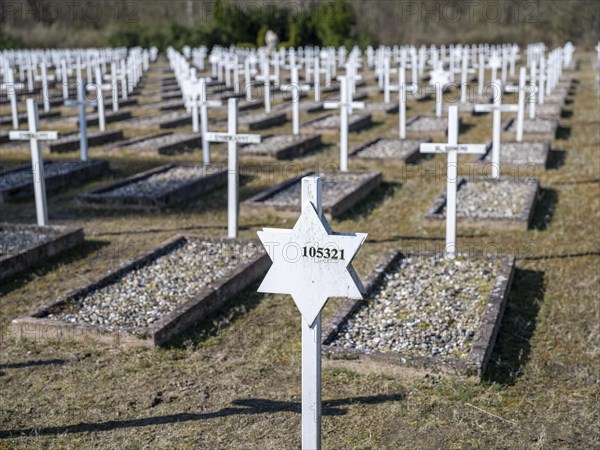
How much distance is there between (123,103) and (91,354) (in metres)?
19.4

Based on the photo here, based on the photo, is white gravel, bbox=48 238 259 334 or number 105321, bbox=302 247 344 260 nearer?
number 105321, bbox=302 247 344 260

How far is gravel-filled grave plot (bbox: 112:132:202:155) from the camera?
15.0 meters

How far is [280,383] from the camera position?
221 inches

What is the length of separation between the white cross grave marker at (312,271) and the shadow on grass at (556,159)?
1047cm

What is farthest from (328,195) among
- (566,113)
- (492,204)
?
(566,113)

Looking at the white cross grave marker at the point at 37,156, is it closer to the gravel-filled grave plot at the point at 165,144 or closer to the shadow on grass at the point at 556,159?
the gravel-filled grave plot at the point at 165,144

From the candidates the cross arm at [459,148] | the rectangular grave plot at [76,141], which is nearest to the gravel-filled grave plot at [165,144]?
the rectangular grave plot at [76,141]

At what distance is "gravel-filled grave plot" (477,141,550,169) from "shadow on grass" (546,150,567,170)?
134mm

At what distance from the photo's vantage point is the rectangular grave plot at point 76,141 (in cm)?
1535

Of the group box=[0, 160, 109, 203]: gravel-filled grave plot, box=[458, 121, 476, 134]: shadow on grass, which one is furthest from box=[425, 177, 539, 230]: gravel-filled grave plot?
box=[458, 121, 476, 134]: shadow on grass

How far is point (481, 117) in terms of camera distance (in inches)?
795

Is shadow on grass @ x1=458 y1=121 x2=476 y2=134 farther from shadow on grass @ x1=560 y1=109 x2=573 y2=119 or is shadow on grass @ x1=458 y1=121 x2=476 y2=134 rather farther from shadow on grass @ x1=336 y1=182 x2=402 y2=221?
shadow on grass @ x1=336 y1=182 x2=402 y2=221

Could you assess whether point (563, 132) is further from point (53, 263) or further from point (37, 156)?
point (53, 263)

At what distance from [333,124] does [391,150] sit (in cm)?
344
